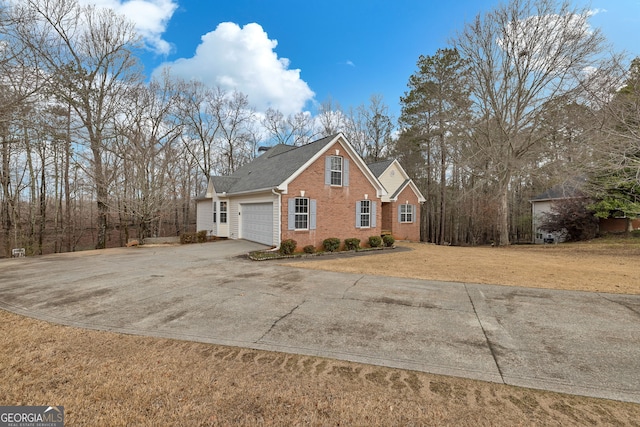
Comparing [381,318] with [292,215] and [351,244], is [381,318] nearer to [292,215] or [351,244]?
[292,215]

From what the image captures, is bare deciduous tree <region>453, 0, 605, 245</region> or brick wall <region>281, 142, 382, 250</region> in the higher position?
bare deciduous tree <region>453, 0, 605, 245</region>

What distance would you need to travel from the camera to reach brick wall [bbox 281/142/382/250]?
13.4 meters

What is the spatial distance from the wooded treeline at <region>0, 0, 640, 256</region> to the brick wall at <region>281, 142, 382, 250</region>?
24.6ft

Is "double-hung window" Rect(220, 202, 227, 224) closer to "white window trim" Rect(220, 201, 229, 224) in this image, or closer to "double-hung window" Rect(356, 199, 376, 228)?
"white window trim" Rect(220, 201, 229, 224)

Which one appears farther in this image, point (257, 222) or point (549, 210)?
point (549, 210)

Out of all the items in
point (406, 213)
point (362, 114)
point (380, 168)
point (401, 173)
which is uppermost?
point (362, 114)

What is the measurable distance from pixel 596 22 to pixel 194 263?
→ 2379 centimetres

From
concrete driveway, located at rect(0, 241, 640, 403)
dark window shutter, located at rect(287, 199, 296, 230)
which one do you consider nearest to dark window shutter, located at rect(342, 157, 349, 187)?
dark window shutter, located at rect(287, 199, 296, 230)

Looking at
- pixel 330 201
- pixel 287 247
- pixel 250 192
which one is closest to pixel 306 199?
pixel 330 201

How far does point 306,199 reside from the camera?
13703 millimetres

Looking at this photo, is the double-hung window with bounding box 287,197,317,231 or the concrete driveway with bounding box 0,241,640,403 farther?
the double-hung window with bounding box 287,197,317,231

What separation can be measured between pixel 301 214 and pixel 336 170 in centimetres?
313

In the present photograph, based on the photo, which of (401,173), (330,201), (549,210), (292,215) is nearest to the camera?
(292,215)

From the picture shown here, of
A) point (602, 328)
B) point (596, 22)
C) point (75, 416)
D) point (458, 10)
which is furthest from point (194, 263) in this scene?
point (596, 22)
